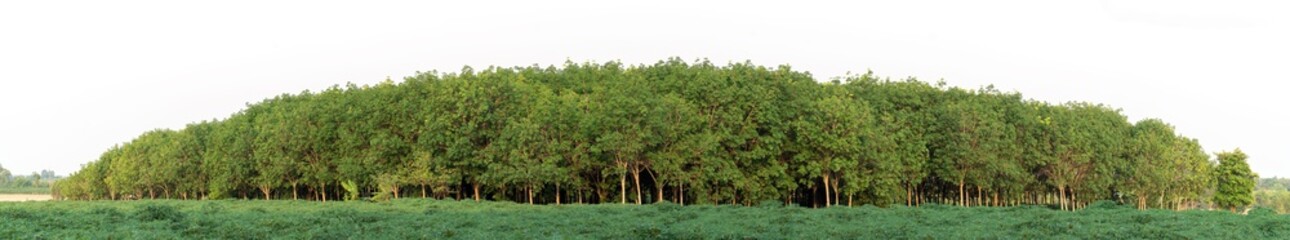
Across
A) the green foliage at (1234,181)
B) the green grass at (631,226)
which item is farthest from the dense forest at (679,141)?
the green foliage at (1234,181)

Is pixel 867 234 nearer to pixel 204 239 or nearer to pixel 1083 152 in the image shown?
pixel 204 239

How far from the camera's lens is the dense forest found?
62.2m

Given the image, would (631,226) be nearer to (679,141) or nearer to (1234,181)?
(679,141)

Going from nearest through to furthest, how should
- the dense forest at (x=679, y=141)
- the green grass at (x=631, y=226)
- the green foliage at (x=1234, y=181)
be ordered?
the green grass at (x=631, y=226)
the dense forest at (x=679, y=141)
the green foliage at (x=1234, y=181)

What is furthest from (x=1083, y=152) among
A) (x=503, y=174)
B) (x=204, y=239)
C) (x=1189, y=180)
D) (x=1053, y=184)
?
(x=204, y=239)

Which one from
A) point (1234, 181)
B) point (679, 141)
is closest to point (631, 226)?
point (679, 141)

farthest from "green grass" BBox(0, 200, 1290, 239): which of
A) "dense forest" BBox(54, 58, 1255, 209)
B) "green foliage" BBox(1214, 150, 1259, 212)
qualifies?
Result: "green foliage" BBox(1214, 150, 1259, 212)

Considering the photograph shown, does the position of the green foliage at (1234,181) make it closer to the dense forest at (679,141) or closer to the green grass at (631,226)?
the dense forest at (679,141)

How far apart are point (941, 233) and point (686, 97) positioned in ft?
112

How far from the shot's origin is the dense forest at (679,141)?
204 ft

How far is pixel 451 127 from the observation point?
65062 mm

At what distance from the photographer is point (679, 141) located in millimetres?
61969

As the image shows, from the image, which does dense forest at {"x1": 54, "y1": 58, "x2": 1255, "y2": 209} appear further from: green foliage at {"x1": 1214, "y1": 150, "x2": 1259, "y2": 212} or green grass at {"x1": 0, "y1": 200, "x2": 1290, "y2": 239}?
green foliage at {"x1": 1214, "y1": 150, "x2": 1259, "y2": 212}

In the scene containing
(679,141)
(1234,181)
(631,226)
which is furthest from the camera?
(1234,181)
